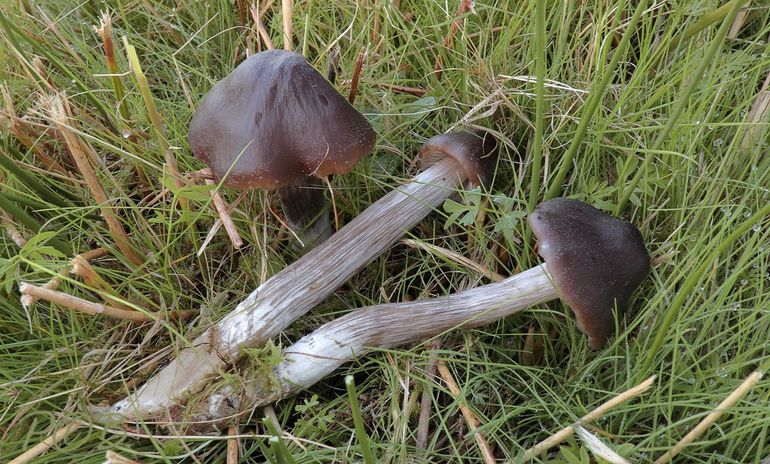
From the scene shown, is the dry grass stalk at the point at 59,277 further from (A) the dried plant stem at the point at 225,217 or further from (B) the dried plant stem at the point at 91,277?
(A) the dried plant stem at the point at 225,217

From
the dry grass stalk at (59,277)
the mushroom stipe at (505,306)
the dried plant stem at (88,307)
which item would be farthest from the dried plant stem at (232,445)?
the dry grass stalk at (59,277)

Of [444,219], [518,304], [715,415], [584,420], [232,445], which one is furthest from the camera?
[444,219]

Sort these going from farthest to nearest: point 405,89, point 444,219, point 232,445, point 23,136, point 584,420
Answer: point 405,89
point 444,219
point 23,136
point 232,445
point 584,420

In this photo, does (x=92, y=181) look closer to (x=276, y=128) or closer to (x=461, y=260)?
(x=276, y=128)

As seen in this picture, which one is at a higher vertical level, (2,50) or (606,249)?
(2,50)

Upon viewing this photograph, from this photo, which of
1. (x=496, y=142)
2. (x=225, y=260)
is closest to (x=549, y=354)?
(x=496, y=142)

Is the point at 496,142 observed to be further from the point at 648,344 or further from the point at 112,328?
the point at 112,328

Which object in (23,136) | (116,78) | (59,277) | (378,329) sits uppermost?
(116,78)

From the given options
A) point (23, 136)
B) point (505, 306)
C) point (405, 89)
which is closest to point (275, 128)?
point (405, 89)
